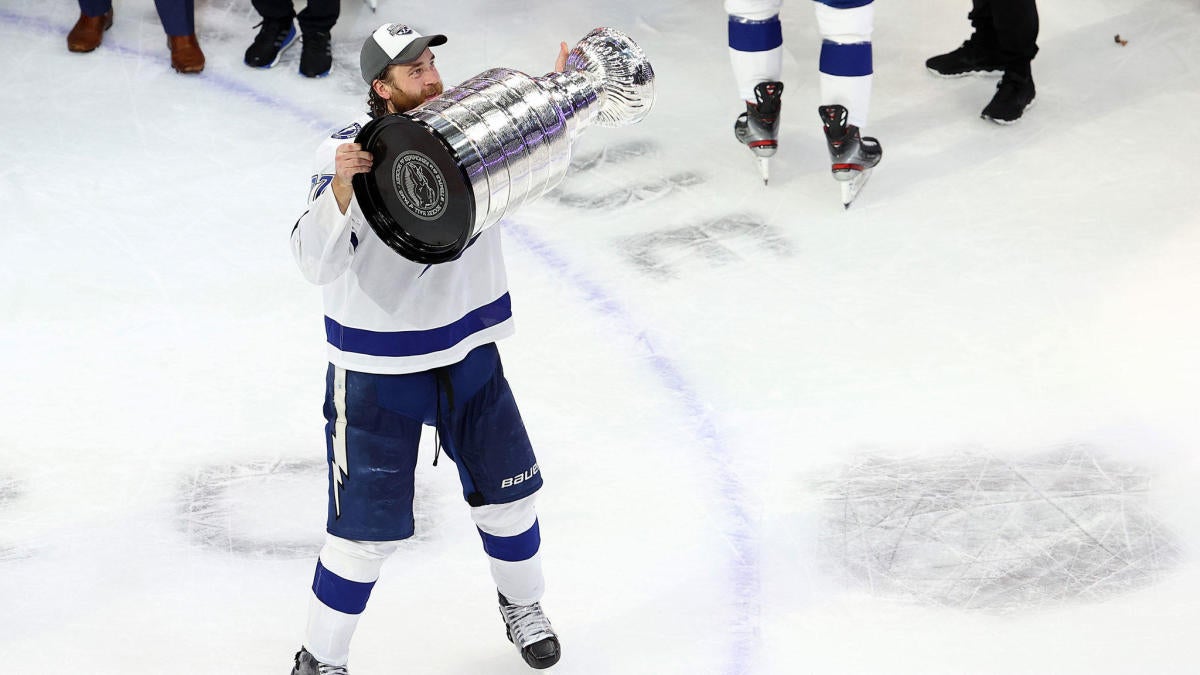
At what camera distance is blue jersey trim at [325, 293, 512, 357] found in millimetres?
2232

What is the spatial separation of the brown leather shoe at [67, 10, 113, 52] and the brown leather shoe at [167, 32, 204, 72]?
340mm

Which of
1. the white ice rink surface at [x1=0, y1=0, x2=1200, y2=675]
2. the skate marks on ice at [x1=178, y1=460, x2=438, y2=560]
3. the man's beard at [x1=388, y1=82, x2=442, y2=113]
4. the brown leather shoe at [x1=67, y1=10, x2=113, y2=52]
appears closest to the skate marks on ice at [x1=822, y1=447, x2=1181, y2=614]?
the white ice rink surface at [x1=0, y1=0, x2=1200, y2=675]

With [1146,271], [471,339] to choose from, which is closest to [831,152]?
[1146,271]

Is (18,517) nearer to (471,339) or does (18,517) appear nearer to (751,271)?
(471,339)

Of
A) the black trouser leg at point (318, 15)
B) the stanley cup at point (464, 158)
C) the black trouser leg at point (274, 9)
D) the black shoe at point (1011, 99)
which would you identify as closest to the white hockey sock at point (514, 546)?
the stanley cup at point (464, 158)

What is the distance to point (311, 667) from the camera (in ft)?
8.18

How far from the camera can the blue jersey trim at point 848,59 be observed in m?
4.14

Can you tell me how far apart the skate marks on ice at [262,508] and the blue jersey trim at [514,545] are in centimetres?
48

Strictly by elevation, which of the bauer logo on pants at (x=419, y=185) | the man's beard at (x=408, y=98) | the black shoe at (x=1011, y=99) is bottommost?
the black shoe at (x=1011, y=99)

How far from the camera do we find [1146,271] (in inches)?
152

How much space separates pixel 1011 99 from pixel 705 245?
4.22ft

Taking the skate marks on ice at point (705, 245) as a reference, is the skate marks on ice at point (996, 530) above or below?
above

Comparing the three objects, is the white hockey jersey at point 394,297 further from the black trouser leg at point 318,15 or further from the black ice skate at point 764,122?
the black trouser leg at point 318,15

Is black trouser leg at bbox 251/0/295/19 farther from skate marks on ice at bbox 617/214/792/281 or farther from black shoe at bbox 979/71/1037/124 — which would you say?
black shoe at bbox 979/71/1037/124
